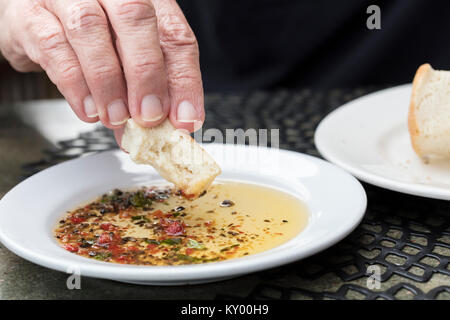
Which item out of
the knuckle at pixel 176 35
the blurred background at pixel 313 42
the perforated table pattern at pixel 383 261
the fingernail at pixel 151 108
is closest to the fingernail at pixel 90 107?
the fingernail at pixel 151 108

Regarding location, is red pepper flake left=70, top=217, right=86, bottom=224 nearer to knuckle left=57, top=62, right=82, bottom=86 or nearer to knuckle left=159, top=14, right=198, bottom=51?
knuckle left=57, top=62, right=82, bottom=86

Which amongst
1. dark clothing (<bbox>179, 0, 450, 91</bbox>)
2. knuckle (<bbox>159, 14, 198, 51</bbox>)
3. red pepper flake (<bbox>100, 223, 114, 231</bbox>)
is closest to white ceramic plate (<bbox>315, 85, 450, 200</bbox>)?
knuckle (<bbox>159, 14, 198, 51</bbox>)

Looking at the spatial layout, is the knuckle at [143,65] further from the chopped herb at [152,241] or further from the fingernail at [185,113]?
the chopped herb at [152,241]

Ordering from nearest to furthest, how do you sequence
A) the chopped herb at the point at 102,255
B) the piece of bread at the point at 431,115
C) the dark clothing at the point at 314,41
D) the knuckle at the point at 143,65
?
the chopped herb at the point at 102,255
the knuckle at the point at 143,65
the piece of bread at the point at 431,115
the dark clothing at the point at 314,41

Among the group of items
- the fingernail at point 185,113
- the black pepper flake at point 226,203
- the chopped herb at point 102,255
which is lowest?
the black pepper flake at point 226,203
